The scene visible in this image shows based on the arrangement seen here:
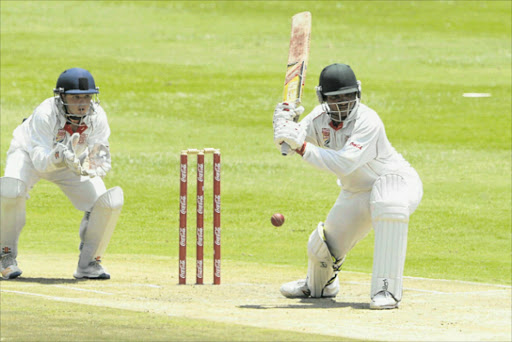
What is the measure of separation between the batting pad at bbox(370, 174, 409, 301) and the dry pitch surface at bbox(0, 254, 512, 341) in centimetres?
21

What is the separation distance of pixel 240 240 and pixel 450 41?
57.5ft

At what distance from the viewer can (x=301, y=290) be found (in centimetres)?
802

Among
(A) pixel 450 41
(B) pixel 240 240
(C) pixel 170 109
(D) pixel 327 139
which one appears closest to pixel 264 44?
(A) pixel 450 41

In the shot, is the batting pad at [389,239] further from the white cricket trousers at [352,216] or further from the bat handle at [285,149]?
the bat handle at [285,149]

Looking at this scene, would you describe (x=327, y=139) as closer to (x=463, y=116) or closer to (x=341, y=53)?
(x=463, y=116)

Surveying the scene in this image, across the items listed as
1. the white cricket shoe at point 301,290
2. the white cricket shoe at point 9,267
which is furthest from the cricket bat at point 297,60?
the white cricket shoe at point 9,267

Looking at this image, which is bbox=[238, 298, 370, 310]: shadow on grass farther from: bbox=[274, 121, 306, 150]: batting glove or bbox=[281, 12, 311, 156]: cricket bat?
→ bbox=[281, 12, 311, 156]: cricket bat

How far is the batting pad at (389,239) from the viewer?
721 cm

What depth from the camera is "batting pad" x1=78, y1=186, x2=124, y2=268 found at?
8.64m

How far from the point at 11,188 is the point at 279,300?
2.39 m

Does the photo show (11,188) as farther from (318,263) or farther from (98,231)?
(318,263)

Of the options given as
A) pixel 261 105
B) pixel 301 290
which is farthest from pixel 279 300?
pixel 261 105

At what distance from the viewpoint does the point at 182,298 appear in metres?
7.54

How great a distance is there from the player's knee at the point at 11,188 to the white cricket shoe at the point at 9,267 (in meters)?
0.53
